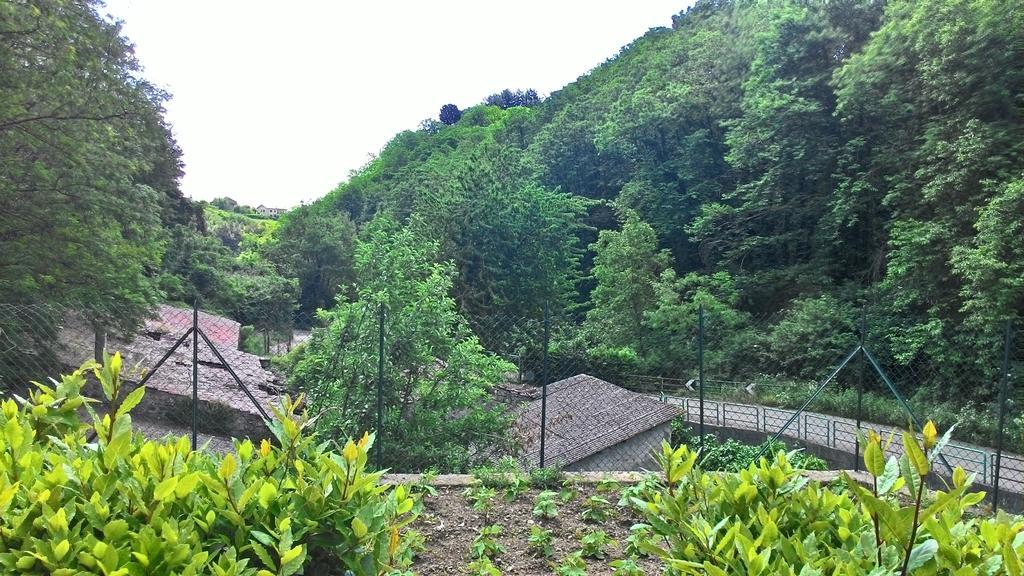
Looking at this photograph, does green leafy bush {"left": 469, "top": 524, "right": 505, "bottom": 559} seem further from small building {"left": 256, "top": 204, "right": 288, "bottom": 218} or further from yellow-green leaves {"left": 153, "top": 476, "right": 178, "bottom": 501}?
small building {"left": 256, "top": 204, "right": 288, "bottom": 218}

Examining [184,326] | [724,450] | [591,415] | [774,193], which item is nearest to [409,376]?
[591,415]

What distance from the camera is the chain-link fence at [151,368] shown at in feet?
23.4

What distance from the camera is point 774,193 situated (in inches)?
960

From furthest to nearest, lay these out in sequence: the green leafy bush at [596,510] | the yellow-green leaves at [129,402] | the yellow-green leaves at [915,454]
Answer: the green leafy bush at [596,510]
the yellow-green leaves at [129,402]
the yellow-green leaves at [915,454]

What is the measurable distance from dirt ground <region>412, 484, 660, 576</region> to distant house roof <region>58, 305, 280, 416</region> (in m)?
6.22

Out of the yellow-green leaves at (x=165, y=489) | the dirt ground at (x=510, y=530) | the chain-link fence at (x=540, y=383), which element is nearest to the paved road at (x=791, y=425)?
the chain-link fence at (x=540, y=383)

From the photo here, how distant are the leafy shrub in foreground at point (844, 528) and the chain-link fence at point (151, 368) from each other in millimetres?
4959

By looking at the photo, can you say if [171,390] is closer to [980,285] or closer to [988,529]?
[988,529]

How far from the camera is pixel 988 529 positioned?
1430mm

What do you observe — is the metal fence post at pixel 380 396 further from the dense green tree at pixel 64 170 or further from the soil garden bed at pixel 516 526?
the dense green tree at pixel 64 170

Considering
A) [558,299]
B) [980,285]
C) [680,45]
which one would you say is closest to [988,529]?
[980,285]

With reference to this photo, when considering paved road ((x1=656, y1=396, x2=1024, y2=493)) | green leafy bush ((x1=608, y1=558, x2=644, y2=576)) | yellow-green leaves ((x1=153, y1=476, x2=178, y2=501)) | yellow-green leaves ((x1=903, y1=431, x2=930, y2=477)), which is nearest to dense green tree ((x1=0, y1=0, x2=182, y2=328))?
yellow-green leaves ((x1=153, y1=476, x2=178, y2=501))

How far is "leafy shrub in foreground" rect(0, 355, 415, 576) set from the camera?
1490 mm

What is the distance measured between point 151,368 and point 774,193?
894 inches
